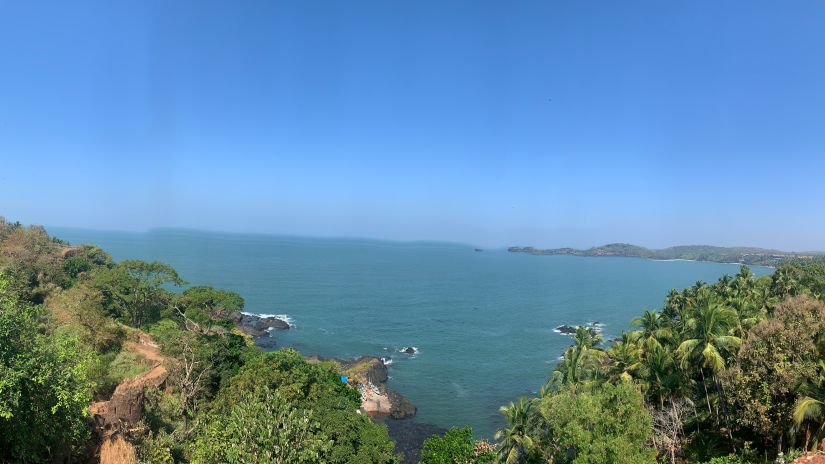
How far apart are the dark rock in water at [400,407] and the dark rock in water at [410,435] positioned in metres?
0.78

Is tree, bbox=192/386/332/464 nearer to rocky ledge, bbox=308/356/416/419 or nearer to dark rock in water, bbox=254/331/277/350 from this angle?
rocky ledge, bbox=308/356/416/419

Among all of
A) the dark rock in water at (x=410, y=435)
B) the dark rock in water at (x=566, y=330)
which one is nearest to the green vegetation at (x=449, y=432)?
the dark rock in water at (x=410, y=435)

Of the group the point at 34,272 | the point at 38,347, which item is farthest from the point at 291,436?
the point at 34,272

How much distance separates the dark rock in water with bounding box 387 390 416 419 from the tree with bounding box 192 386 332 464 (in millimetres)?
25054

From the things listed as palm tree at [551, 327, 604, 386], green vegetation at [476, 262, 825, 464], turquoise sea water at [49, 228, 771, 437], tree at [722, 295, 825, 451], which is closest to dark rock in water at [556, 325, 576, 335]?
turquoise sea water at [49, 228, 771, 437]

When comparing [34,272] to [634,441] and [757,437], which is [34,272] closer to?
[634,441]

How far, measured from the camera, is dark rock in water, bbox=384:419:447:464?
36.3 meters

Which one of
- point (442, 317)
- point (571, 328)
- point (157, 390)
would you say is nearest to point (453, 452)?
point (157, 390)

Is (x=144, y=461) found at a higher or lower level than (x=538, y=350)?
higher

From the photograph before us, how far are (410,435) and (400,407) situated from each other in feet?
15.6

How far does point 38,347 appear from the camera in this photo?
570 inches

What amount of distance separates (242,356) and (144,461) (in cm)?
1721

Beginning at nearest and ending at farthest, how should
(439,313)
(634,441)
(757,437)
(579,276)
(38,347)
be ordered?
(38,347), (634,441), (757,437), (439,313), (579,276)

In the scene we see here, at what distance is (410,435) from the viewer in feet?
129
